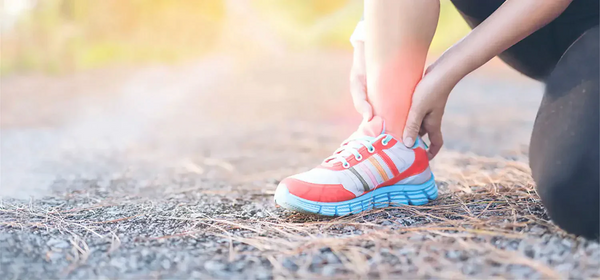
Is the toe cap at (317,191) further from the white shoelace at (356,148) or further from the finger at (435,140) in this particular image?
the finger at (435,140)

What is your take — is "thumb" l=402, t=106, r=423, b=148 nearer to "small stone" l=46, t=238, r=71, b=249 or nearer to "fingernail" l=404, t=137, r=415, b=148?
"fingernail" l=404, t=137, r=415, b=148

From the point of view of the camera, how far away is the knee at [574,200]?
671mm

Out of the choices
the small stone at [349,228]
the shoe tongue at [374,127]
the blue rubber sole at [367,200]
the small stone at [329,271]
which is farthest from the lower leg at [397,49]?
the small stone at [329,271]

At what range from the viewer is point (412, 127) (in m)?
0.96

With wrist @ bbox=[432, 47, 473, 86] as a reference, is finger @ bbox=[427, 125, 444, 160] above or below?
below

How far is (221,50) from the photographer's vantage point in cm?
593

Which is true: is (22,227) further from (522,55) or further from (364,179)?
(522,55)

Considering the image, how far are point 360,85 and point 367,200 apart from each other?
26 cm

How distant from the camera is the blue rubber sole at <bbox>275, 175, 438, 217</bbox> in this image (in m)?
0.91

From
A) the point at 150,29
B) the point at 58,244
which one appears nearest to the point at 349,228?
the point at 58,244

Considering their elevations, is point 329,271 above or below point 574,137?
below

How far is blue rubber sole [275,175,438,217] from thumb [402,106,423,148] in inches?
3.8

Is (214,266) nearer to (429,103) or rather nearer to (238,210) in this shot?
(238,210)

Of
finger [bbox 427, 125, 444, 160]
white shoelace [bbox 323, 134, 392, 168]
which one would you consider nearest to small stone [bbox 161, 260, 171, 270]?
white shoelace [bbox 323, 134, 392, 168]
